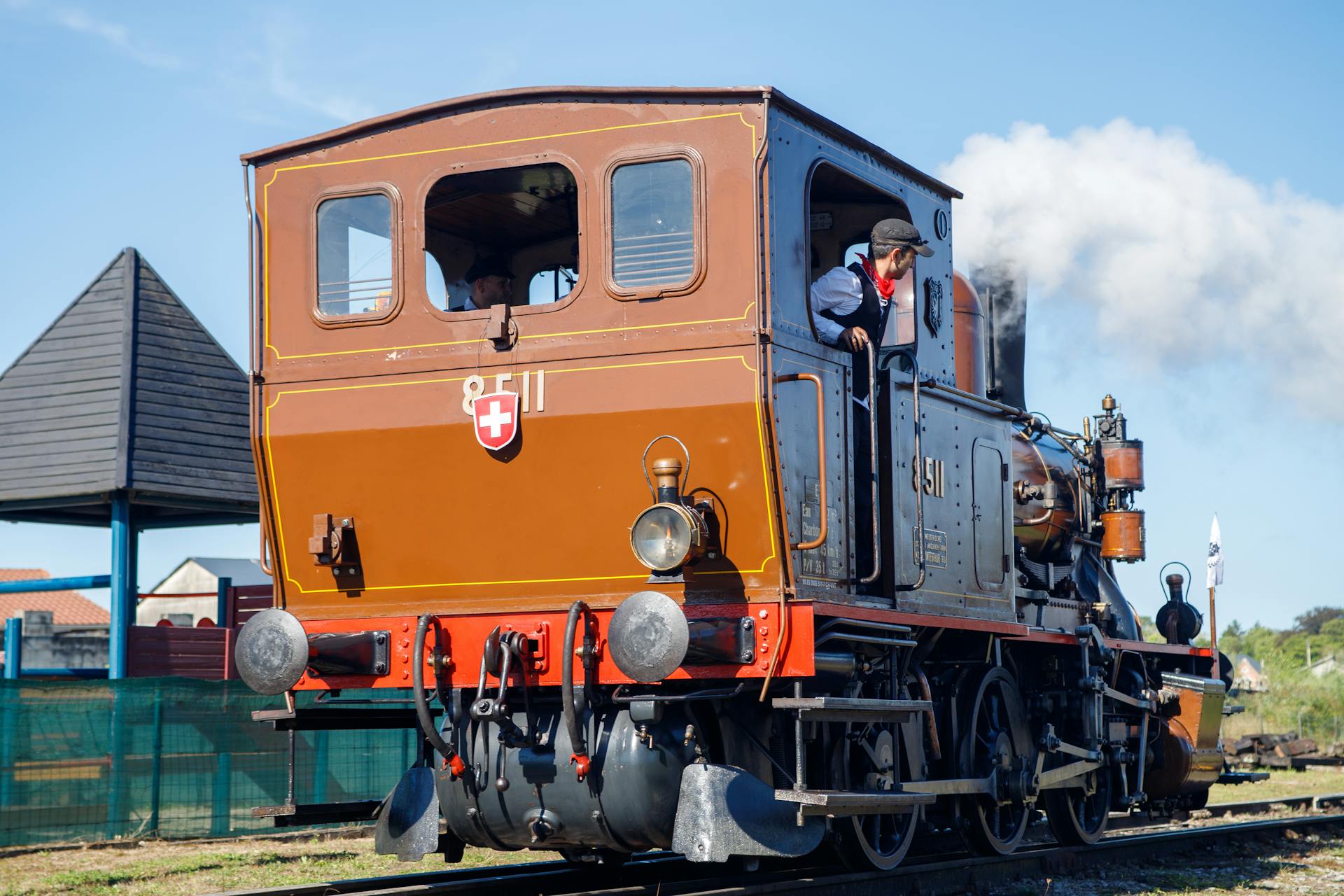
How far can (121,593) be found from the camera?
13906 mm

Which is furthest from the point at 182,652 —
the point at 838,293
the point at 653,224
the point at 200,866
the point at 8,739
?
the point at 653,224

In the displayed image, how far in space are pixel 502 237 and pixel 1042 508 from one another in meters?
4.82

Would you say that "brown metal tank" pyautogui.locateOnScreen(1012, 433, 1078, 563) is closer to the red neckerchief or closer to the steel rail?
the steel rail

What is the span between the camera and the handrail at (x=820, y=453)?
265 inches

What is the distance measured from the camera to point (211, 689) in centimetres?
1267

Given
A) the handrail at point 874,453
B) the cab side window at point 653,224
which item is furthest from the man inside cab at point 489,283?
the handrail at point 874,453

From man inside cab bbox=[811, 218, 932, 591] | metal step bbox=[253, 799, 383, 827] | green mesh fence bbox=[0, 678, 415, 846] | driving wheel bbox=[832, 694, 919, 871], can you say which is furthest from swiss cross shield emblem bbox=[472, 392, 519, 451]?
green mesh fence bbox=[0, 678, 415, 846]

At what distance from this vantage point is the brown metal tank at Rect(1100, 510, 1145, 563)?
12.1 m

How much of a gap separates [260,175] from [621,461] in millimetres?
2492

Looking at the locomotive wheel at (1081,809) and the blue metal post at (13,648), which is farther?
the blue metal post at (13,648)

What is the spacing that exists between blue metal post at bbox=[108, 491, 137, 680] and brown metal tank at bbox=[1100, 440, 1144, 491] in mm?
8831

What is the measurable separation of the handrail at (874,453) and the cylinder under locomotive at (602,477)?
5 cm

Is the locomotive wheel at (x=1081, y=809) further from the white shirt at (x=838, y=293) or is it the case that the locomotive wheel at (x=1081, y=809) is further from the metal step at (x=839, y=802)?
the white shirt at (x=838, y=293)

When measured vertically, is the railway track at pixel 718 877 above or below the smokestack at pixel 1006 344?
below
